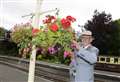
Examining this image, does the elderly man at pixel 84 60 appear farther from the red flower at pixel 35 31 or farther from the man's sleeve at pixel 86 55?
the red flower at pixel 35 31

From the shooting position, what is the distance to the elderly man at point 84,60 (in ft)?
23.3

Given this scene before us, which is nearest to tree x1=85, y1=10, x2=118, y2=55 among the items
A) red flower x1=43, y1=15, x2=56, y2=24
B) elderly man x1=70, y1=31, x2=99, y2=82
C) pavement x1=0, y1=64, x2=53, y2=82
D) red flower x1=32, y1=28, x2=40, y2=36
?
pavement x1=0, y1=64, x2=53, y2=82

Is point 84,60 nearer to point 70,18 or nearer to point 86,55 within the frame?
point 86,55

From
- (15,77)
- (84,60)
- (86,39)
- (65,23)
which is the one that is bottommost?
(15,77)

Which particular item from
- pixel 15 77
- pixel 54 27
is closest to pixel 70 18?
pixel 54 27

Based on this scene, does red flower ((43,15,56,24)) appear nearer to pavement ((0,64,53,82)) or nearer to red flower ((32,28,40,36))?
red flower ((32,28,40,36))

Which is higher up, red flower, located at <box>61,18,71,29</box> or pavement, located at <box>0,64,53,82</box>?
red flower, located at <box>61,18,71,29</box>

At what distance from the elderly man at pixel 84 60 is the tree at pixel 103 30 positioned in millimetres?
62089

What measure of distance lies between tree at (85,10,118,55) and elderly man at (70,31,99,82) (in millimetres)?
62089

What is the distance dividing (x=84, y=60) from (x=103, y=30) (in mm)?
66090

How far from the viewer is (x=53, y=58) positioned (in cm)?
836

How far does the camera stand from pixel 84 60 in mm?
7152

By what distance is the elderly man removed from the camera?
23.3 ft

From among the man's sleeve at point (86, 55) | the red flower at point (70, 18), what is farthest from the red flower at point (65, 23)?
the man's sleeve at point (86, 55)
